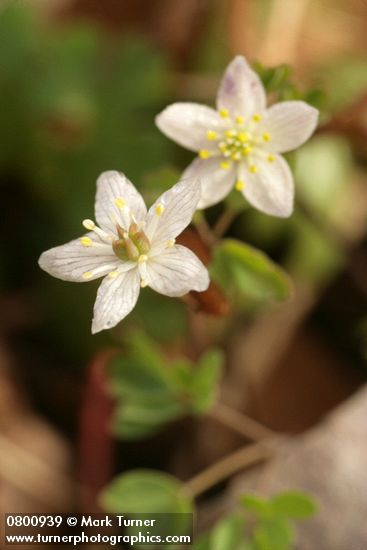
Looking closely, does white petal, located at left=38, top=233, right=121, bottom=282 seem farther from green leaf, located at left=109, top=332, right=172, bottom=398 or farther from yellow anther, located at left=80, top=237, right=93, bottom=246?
green leaf, located at left=109, top=332, right=172, bottom=398

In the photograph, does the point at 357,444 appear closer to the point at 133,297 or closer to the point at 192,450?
the point at 192,450

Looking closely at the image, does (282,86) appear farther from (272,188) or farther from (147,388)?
(147,388)

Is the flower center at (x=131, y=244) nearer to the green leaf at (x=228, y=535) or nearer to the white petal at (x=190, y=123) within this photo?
the white petal at (x=190, y=123)

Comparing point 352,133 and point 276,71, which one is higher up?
point 352,133

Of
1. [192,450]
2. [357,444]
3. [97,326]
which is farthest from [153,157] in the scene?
[97,326]

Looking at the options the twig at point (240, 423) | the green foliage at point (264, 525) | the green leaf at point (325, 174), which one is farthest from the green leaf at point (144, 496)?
the green leaf at point (325, 174)

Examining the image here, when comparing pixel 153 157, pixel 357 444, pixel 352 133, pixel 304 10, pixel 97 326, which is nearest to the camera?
pixel 97 326

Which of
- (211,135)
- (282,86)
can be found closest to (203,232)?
(211,135)
